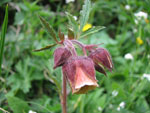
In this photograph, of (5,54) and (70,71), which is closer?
(70,71)

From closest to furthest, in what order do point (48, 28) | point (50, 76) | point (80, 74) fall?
point (80, 74) → point (48, 28) → point (50, 76)

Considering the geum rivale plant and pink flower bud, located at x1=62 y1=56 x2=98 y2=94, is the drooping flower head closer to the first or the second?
the geum rivale plant

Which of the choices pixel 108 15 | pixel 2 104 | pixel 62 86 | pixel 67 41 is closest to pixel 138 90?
pixel 62 86

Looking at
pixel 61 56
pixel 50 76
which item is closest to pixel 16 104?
pixel 50 76

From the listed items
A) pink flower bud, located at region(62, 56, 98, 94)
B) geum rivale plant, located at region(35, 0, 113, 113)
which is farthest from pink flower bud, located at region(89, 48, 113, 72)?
pink flower bud, located at region(62, 56, 98, 94)

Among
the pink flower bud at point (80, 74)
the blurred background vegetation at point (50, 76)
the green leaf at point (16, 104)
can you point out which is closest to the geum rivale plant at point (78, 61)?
the pink flower bud at point (80, 74)

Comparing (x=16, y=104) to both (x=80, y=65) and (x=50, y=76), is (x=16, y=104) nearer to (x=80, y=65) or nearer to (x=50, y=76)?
(x=50, y=76)

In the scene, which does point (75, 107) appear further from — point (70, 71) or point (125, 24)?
point (125, 24)
